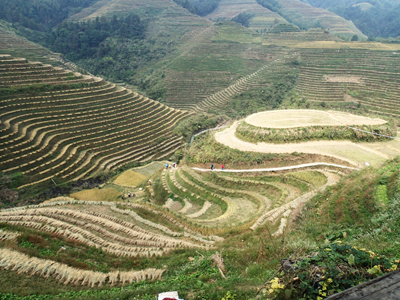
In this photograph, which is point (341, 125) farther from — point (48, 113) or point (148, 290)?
point (48, 113)

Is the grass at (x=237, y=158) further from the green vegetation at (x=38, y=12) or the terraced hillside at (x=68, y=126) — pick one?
the green vegetation at (x=38, y=12)

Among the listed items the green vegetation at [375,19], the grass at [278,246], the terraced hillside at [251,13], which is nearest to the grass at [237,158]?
the grass at [278,246]

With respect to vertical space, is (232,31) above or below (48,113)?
above

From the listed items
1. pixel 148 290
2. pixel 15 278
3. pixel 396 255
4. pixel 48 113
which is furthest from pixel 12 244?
pixel 48 113

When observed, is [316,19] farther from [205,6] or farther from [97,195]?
[97,195]

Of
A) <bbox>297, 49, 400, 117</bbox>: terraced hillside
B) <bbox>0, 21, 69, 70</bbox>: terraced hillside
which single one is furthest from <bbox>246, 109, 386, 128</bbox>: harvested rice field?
<bbox>0, 21, 69, 70</bbox>: terraced hillside
